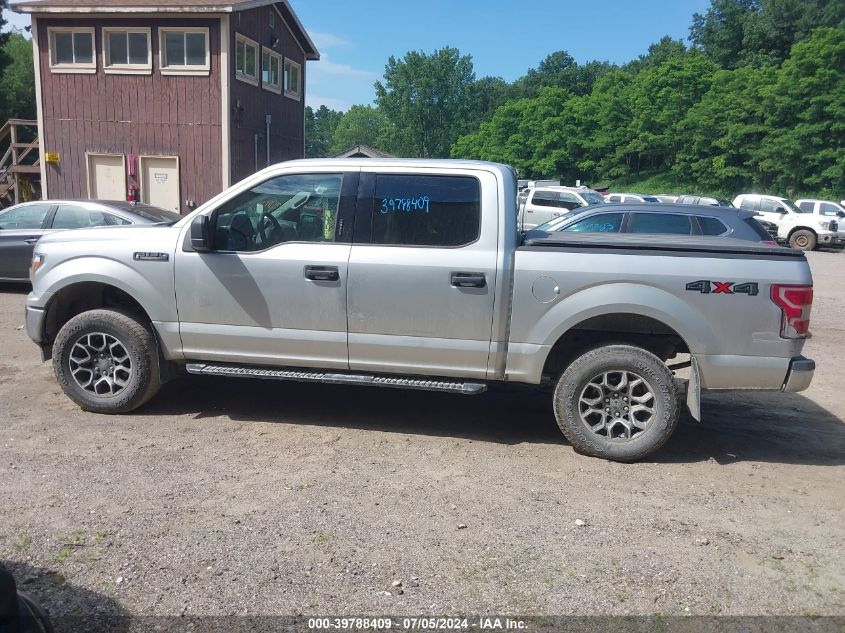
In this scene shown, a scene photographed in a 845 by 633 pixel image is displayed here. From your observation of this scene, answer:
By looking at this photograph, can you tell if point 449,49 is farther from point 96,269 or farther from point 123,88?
point 96,269

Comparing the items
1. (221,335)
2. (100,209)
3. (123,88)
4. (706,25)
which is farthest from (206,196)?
(706,25)

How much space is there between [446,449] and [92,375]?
113 inches

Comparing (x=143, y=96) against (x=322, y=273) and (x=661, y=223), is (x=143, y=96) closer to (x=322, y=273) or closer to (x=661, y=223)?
(x=661, y=223)

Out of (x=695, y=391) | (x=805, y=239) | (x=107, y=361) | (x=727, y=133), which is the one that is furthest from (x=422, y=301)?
(x=727, y=133)

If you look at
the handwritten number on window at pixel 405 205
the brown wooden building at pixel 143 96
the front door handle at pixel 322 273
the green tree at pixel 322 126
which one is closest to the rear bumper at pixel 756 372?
the handwritten number on window at pixel 405 205

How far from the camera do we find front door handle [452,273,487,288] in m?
5.07

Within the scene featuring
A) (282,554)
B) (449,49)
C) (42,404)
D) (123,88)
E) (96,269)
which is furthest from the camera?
(449,49)

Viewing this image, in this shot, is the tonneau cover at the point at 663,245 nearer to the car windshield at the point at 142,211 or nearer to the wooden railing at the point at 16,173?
the car windshield at the point at 142,211

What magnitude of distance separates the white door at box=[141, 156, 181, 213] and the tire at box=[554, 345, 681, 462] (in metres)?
17.5

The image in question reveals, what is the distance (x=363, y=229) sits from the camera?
534 cm

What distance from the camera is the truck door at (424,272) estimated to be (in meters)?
5.13

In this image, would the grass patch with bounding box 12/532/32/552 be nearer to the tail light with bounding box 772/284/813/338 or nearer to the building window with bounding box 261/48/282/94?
the tail light with bounding box 772/284/813/338

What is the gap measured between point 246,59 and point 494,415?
17903 mm

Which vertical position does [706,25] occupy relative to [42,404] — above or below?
above
